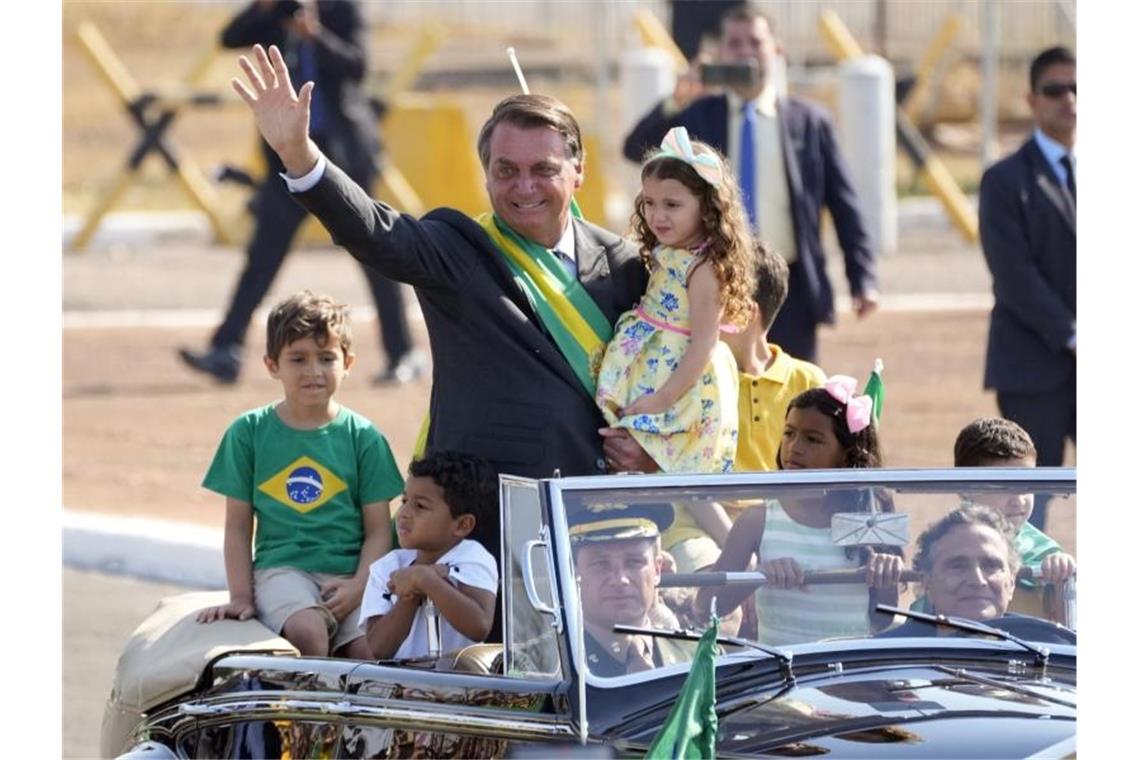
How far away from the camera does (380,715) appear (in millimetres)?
4039

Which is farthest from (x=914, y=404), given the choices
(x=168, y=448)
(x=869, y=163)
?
(x=869, y=163)

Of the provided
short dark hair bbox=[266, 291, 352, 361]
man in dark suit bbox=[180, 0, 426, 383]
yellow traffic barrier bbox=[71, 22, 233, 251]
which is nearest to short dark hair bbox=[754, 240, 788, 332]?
short dark hair bbox=[266, 291, 352, 361]

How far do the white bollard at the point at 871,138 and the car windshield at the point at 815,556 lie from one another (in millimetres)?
12804

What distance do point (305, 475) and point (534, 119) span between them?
960mm

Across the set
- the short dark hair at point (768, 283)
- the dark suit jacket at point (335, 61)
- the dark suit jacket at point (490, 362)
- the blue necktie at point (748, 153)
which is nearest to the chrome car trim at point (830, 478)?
the dark suit jacket at point (490, 362)

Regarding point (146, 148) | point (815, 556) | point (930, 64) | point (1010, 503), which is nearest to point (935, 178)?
point (930, 64)

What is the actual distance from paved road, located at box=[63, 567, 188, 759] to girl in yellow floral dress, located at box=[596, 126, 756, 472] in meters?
2.60

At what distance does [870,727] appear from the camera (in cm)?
373

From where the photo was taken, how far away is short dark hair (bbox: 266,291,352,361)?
5.21m

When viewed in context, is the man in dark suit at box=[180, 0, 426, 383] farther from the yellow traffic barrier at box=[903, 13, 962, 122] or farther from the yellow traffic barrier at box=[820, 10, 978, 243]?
the yellow traffic barrier at box=[903, 13, 962, 122]

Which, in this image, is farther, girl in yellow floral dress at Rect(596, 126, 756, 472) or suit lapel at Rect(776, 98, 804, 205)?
suit lapel at Rect(776, 98, 804, 205)

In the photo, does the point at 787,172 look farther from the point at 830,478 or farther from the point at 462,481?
the point at 830,478

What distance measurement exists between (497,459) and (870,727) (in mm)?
1446

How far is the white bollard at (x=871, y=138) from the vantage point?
55.9 ft
